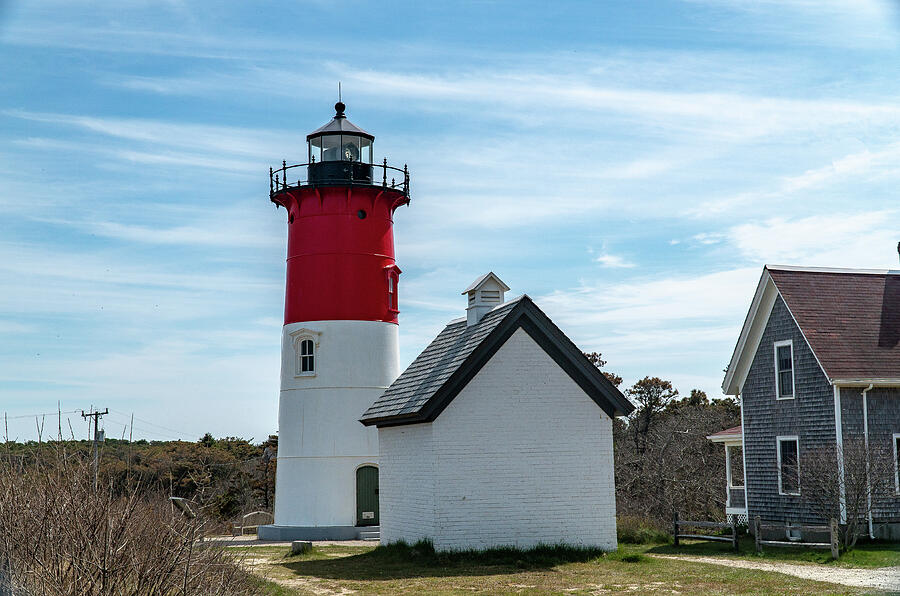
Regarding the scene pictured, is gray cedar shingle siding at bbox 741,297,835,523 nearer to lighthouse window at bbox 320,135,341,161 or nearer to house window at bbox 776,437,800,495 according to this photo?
house window at bbox 776,437,800,495

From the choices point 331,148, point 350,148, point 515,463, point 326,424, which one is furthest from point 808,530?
point 331,148

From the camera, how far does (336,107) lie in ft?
98.0

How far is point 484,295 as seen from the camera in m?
21.4

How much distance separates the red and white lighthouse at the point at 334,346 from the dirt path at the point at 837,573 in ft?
39.0

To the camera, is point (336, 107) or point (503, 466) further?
point (336, 107)

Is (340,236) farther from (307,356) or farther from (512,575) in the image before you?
(512,575)

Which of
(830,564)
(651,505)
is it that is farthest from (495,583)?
(651,505)

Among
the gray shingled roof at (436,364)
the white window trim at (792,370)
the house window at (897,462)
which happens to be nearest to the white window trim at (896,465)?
the house window at (897,462)

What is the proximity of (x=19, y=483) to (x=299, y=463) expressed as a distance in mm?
16437

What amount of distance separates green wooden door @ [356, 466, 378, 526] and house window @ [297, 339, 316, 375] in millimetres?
3261

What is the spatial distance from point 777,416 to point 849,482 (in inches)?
141

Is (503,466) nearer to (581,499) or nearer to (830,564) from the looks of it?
(581,499)

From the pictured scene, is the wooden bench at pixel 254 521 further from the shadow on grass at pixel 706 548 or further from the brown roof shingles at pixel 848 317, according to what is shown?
the brown roof shingles at pixel 848 317

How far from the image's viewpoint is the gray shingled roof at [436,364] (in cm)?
1939
